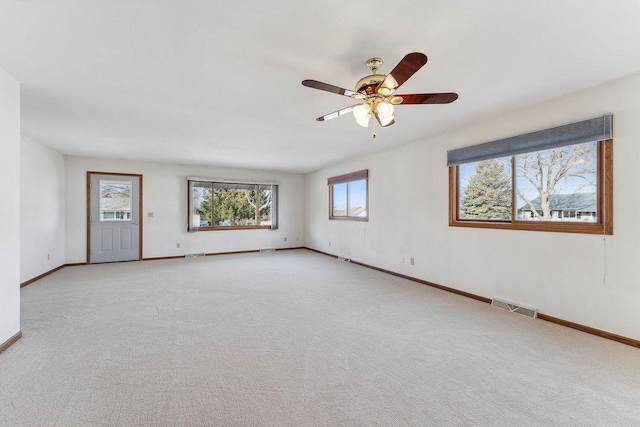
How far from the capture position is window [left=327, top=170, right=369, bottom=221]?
6.10m

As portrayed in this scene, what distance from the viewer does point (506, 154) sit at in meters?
3.41

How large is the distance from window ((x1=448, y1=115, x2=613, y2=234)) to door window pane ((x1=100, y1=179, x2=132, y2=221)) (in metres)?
6.66

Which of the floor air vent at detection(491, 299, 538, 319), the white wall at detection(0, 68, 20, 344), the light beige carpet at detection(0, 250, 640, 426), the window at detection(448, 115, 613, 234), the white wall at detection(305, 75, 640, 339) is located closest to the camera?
the light beige carpet at detection(0, 250, 640, 426)

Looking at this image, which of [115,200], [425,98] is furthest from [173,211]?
[425,98]

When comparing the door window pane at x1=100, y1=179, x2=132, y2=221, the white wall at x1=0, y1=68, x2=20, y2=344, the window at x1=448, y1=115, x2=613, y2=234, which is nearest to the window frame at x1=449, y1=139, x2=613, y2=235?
the window at x1=448, y1=115, x2=613, y2=234

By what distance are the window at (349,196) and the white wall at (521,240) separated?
28 centimetres

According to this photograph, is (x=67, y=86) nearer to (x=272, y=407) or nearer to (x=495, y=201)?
(x=272, y=407)

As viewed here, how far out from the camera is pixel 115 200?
6387 mm

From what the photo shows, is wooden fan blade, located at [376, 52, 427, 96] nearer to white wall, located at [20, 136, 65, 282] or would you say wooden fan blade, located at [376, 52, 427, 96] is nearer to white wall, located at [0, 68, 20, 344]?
white wall, located at [0, 68, 20, 344]

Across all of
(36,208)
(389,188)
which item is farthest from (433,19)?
(36,208)

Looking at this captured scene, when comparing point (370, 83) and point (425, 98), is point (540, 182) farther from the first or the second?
point (370, 83)

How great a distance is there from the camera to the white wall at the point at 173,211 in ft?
19.7

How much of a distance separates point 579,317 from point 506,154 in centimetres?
186

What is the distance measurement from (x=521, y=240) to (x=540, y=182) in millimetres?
689
